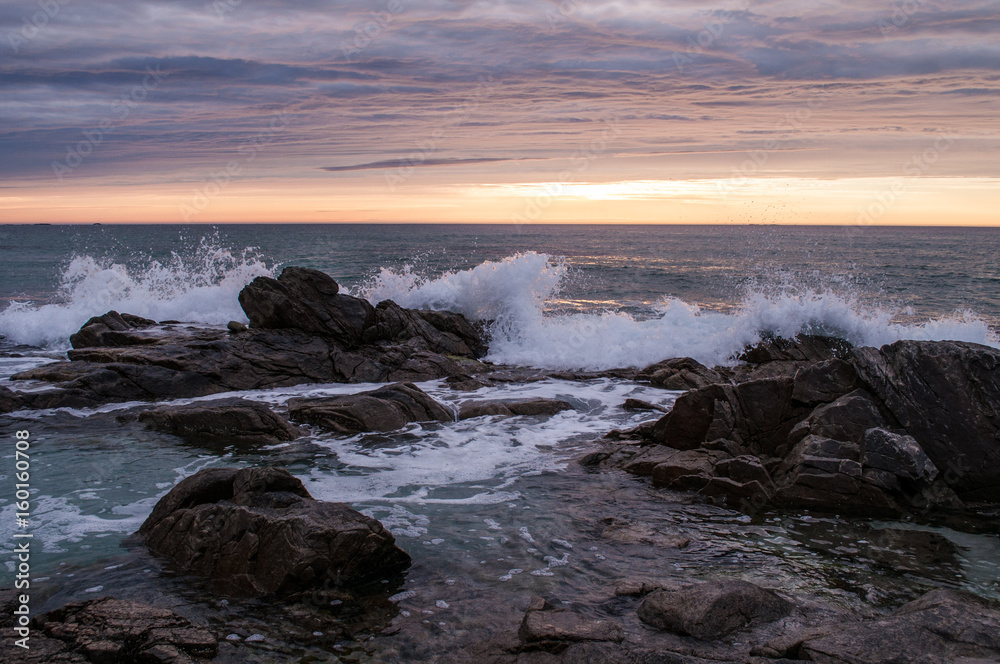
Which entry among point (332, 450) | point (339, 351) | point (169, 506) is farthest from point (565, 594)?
point (339, 351)

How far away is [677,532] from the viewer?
22.5ft

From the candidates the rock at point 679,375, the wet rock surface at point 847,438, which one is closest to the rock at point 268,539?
the wet rock surface at point 847,438

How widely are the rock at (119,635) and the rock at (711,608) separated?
3.13m

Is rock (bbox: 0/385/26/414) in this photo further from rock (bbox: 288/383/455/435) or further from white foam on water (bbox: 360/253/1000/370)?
white foam on water (bbox: 360/253/1000/370)

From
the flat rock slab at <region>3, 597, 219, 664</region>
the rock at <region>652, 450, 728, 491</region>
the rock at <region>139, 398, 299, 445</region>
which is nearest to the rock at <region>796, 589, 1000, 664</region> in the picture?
the rock at <region>652, 450, 728, 491</region>

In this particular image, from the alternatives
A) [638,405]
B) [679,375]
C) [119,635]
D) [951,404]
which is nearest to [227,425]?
[119,635]

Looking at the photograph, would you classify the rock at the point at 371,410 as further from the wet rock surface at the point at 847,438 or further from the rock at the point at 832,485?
the rock at the point at 832,485

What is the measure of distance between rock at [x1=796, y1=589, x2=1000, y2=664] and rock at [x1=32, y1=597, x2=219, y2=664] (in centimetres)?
389

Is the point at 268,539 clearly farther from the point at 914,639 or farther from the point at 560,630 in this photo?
the point at 914,639

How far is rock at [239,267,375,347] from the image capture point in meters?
14.5

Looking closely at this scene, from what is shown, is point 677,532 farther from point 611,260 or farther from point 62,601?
point 611,260

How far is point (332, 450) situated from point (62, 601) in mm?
4539

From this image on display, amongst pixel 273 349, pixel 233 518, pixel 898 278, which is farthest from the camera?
pixel 898 278

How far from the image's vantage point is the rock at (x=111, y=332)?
46.6 ft
